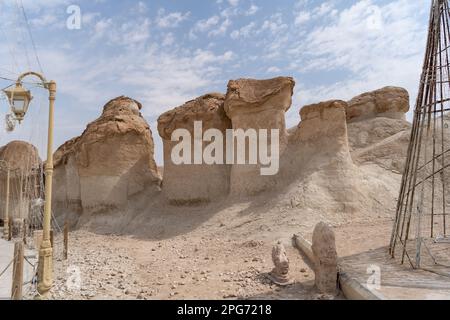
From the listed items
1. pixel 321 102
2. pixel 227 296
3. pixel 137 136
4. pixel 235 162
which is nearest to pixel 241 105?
pixel 235 162

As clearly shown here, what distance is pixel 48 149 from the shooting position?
6340 millimetres

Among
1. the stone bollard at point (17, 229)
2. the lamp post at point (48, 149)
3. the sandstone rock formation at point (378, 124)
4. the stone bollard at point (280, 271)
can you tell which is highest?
the sandstone rock formation at point (378, 124)

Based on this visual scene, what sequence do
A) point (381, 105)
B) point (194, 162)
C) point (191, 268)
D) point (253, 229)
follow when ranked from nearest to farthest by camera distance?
point (191, 268)
point (253, 229)
point (194, 162)
point (381, 105)

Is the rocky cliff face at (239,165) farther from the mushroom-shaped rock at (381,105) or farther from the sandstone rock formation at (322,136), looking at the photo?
the mushroom-shaped rock at (381,105)

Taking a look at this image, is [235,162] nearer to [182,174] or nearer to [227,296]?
[182,174]

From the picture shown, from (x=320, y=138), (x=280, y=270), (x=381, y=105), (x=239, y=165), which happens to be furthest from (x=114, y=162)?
(x=381, y=105)

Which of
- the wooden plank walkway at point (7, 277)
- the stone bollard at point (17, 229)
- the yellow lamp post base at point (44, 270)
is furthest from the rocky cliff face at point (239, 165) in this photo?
the yellow lamp post base at point (44, 270)

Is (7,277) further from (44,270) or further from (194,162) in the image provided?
(194,162)

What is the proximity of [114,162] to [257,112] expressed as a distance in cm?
829

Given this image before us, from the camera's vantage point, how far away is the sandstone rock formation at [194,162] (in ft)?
56.7

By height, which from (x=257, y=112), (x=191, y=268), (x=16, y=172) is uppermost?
(x=257, y=112)

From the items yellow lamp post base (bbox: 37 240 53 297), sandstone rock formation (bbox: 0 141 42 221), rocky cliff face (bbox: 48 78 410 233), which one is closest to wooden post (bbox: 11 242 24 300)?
yellow lamp post base (bbox: 37 240 53 297)

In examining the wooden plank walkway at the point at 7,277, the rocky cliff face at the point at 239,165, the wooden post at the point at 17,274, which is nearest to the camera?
the wooden post at the point at 17,274

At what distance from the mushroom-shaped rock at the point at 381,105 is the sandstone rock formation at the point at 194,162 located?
11528 millimetres
